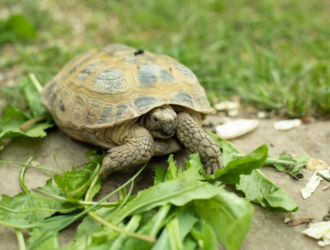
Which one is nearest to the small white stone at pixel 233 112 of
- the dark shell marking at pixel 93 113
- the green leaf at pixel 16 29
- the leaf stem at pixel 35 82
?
the dark shell marking at pixel 93 113

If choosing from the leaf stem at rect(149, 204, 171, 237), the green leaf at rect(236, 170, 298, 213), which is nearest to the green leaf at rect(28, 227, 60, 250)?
the leaf stem at rect(149, 204, 171, 237)

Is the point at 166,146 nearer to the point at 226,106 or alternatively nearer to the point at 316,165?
the point at 316,165

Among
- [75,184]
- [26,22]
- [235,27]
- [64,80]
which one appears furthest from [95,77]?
[235,27]

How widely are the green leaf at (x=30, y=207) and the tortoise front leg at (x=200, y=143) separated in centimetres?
92

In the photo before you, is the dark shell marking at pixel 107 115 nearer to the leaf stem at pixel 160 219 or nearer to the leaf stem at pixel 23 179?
the leaf stem at pixel 23 179

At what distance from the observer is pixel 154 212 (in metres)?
1.84

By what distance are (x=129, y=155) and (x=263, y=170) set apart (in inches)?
42.9

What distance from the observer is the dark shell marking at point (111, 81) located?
2387 mm

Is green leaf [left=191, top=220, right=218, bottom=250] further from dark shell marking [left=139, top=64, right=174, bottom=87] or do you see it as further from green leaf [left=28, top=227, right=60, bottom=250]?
dark shell marking [left=139, top=64, right=174, bottom=87]

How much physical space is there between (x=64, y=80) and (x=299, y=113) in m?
2.45

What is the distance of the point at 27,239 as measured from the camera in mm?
1846

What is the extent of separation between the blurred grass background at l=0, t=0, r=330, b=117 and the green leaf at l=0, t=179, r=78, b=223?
5.60ft

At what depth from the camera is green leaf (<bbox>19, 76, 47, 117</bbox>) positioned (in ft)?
9.81

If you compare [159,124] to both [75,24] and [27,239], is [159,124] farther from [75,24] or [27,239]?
[75,24]
